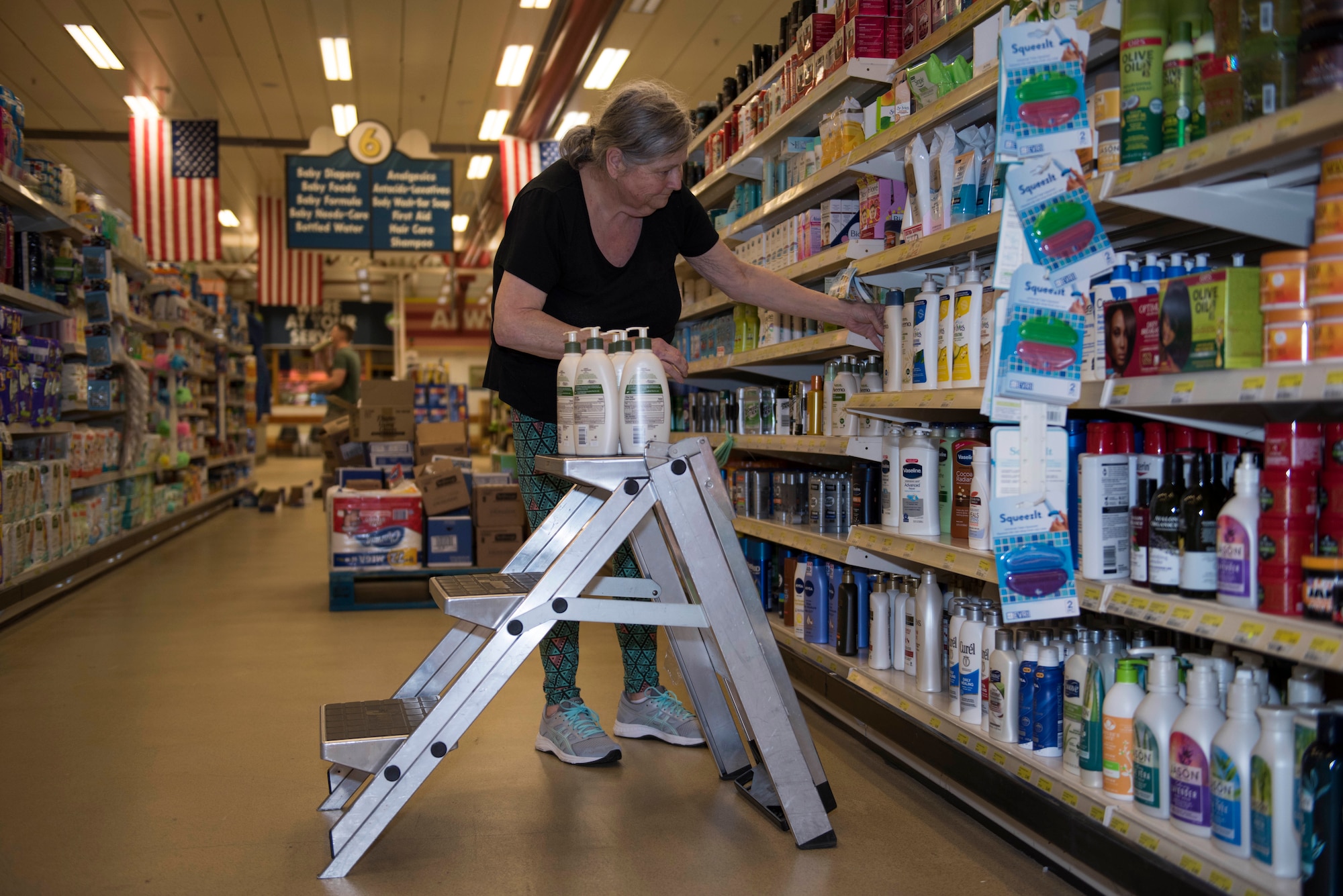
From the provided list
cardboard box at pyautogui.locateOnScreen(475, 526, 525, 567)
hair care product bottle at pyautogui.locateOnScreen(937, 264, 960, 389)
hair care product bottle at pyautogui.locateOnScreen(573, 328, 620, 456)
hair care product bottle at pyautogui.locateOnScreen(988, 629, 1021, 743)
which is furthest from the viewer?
cardboard box at pyautogui.locateOnScreen(475, 526, 525, 567)

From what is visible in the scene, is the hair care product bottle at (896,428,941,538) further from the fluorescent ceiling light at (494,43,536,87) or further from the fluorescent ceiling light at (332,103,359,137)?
the fluorescent ceiling light at (332,103,359,137)

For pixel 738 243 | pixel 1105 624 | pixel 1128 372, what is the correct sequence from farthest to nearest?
pixel 738 243
pixel 1105 624
pixel 1128 372

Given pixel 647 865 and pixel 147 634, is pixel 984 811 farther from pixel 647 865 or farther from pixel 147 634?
pixel 147 634

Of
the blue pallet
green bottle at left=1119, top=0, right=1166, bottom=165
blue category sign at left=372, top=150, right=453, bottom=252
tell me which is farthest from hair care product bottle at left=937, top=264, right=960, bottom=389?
blue category sign at left=372, top=150, right=453, bottom=252

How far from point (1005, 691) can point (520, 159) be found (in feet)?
30.2

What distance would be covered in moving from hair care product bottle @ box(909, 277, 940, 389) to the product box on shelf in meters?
Answer: 3.66

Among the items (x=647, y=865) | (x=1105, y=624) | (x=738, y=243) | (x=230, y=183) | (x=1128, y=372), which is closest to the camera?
(x=1128, y=372)

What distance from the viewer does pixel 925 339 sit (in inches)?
104

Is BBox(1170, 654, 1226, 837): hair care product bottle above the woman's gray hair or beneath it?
beneath

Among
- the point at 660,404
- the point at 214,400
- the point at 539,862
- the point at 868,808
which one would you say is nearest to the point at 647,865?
the point at 539,862

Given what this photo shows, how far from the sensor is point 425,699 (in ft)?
7.95

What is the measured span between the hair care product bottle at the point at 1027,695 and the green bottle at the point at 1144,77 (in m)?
1.07

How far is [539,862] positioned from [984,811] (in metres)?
1.07

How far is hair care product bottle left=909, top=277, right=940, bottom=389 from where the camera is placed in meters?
2.62
